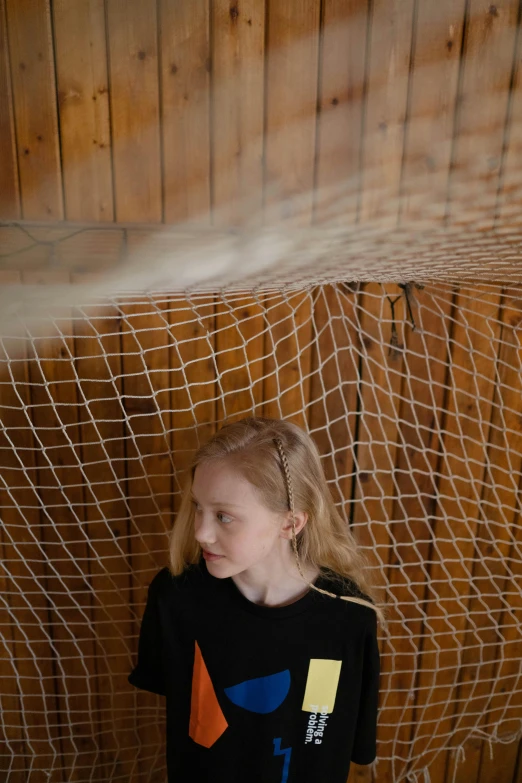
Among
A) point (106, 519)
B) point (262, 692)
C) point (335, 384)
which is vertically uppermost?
point (335, 384)

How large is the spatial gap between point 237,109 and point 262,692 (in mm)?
937

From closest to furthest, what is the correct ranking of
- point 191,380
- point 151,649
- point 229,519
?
point 229,519 → point 151,649 → point 191,380

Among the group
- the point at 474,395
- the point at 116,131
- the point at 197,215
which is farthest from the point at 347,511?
the point at 116,131

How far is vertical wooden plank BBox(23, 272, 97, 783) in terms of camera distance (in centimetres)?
107

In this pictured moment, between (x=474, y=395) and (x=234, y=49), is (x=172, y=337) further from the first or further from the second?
(x=474, y=395)

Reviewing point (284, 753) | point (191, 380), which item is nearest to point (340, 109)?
point (191, 380)

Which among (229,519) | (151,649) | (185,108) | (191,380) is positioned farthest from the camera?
(191,380)

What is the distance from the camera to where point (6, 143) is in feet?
3.28

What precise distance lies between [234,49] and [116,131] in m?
0.24

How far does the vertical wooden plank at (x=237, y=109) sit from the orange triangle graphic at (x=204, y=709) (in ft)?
2.42

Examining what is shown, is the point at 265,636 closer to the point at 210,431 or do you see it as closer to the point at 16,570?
the point at 210,431

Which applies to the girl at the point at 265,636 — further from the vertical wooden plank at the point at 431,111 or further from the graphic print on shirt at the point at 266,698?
the vertical wooden plank at the point at 431,111

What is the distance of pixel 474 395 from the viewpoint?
1.20m

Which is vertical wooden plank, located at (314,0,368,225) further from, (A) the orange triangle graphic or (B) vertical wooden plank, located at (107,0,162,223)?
(A) the orange triangle graphic
